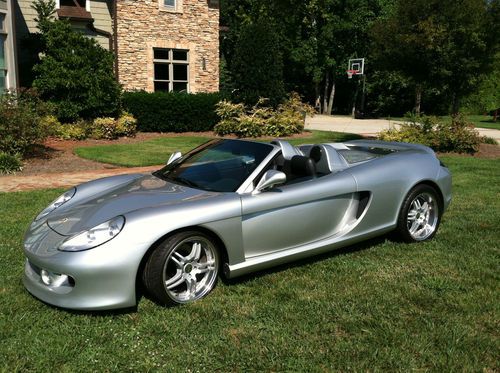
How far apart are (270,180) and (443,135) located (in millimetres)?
10161

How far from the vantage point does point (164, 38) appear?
20453 mm

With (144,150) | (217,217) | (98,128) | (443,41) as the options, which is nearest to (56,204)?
(217,217)

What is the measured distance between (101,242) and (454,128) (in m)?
11.6

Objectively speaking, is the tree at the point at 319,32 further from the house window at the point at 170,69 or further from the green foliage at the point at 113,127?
the green foliage at the point at 113,127

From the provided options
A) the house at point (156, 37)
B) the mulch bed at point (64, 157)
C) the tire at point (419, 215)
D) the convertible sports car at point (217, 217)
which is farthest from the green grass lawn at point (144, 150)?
the tire at point (419, 215)

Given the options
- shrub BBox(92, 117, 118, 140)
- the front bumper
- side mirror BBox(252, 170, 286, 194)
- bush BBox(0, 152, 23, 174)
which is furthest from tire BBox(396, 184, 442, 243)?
shrub BBox(92, 117, 118, 140)

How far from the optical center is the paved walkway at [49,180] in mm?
8344

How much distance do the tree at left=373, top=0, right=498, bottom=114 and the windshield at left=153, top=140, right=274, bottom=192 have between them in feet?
30.4

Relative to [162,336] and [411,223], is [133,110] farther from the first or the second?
[162,336]

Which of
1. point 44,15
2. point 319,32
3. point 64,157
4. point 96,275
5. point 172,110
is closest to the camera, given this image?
point 96,275

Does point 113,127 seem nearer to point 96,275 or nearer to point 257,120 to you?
point 257,120

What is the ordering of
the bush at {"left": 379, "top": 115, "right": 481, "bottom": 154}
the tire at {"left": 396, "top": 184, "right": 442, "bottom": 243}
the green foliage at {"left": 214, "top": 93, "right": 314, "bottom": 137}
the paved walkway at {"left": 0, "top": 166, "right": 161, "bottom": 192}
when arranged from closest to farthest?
1. the tire at {"left": 396, "top": 184, "right": 442, "bottom": 243}
2. the paved walkway at {"left": 0, "top": 166, "right": 161, "bottom": 192}
3. the bush at {"left": 379, "top": 115, "right": 481, "bottom": 154}
4. the green foliage at {"left": 214, "top": 93, "right": 314, "bottom": 137}

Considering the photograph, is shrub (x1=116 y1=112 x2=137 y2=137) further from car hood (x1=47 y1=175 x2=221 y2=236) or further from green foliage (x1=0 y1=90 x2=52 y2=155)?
car hood (x1=47 y1=175 x2=221 y2=236)

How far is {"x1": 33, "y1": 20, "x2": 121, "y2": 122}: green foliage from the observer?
573 inches
